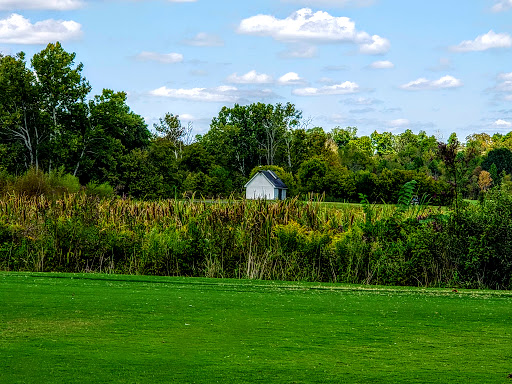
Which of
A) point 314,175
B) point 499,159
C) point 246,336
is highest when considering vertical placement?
point 499,159

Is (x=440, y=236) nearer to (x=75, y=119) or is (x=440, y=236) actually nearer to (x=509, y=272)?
(x=509, y=272)

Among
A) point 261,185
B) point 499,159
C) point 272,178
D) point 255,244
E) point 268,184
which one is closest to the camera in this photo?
point 255,244

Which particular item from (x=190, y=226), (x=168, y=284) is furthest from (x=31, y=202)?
(x=168, y=284)

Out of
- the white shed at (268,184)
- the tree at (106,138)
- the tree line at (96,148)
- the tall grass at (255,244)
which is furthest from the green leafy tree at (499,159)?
the tall grass at (255,244)

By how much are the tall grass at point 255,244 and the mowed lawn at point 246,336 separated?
2.76 metres

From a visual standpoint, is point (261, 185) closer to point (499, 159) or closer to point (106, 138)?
point (106, 138)

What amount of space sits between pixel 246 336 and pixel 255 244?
8261 millimetres

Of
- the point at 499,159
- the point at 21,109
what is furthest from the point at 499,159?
the point at 21,109

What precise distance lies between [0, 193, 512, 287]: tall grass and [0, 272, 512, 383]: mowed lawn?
2758 millimetres

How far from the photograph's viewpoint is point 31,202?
62.9 ft

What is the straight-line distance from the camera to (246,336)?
722 centimetres

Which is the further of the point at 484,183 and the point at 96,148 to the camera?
the point at 96,148

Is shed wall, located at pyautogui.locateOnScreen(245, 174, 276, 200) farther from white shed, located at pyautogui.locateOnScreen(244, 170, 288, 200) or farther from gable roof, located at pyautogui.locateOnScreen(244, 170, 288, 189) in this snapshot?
gable roof, located at pyautogui.locateOnScreen(244, 170, 288, 189)

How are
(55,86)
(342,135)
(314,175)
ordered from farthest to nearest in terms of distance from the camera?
(342,135) < (314,175) < (55,86)
